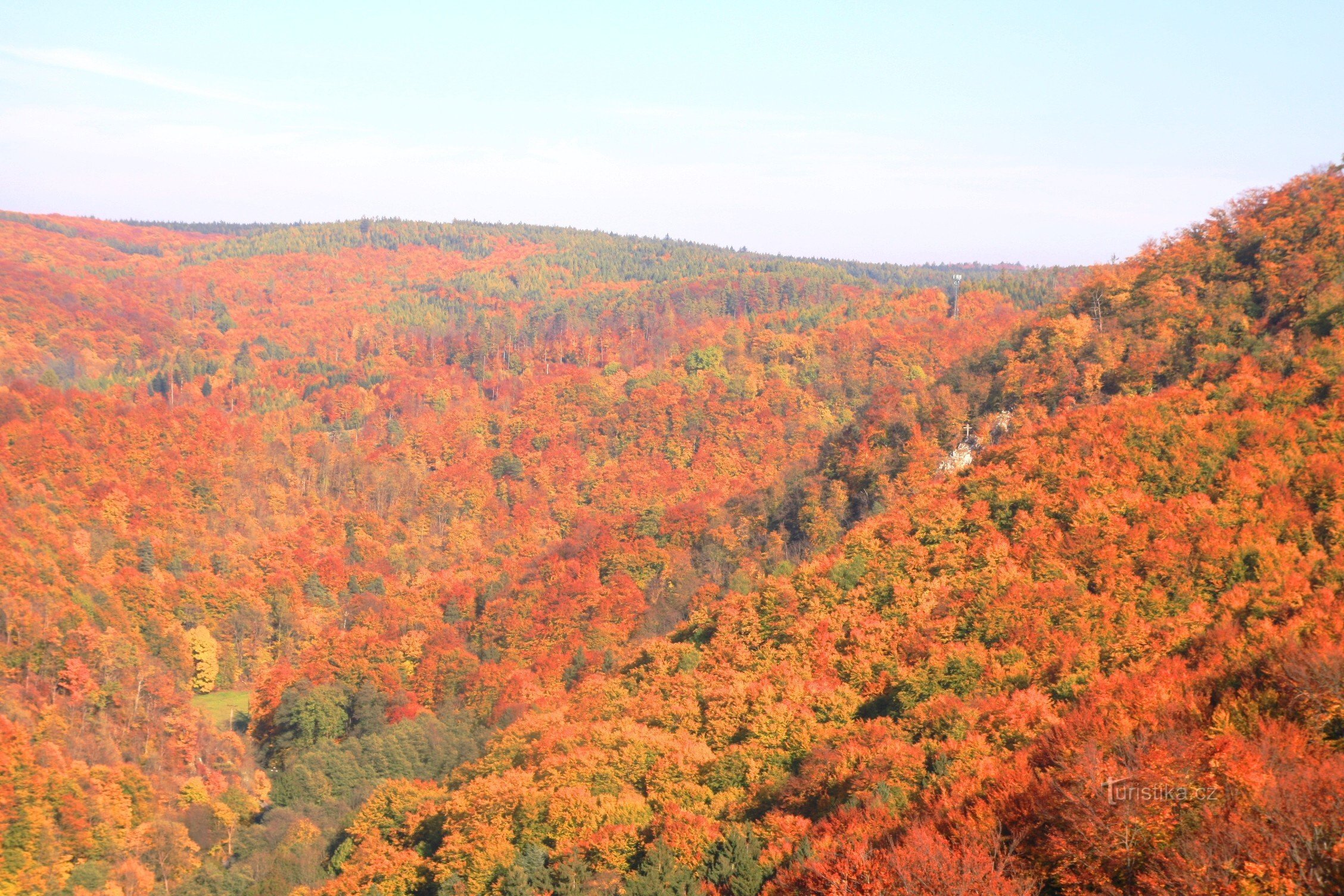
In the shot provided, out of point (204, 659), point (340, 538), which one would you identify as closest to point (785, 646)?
point (204, 659)

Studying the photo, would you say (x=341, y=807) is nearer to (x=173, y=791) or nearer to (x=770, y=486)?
(x=173, y=791)

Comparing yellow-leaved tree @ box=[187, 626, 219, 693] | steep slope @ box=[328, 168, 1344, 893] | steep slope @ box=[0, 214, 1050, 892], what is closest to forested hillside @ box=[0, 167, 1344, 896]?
steep slope @ box=[328, 168, 1344, 893]

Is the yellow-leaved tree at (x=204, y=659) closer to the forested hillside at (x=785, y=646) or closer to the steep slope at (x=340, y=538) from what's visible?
the steep slope at (x=340, y=538)

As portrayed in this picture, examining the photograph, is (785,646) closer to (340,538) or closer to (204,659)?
(204,659)

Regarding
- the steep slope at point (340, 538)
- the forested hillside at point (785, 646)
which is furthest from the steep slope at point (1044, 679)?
the steep slope at point (340, 538)

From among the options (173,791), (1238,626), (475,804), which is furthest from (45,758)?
(1238,626)

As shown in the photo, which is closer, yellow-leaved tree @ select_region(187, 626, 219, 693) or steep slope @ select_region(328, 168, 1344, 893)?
steep slope @ select_region(328, 168, 1344, 893)

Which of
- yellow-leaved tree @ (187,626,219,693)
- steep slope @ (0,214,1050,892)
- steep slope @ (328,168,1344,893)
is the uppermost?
steep slope @ (328,168,1344,893)

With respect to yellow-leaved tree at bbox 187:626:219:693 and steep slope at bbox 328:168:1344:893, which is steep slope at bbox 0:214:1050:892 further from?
steep slope at bbox 328:168:1344:893

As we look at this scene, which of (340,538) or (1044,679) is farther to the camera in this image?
(340,538)
